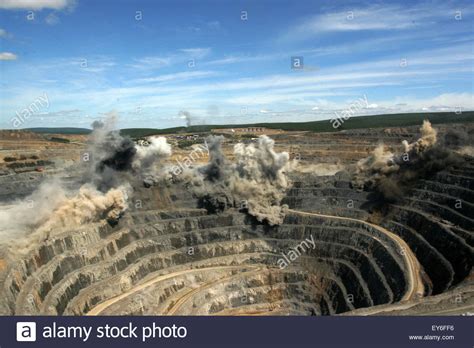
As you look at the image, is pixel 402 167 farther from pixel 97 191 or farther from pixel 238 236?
pixel 97 191

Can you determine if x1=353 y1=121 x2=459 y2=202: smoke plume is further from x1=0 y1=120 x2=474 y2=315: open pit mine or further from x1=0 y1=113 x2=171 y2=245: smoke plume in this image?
x1=0 y1=113 x2=171 y2=245: smoke plume

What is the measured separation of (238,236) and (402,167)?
134ft

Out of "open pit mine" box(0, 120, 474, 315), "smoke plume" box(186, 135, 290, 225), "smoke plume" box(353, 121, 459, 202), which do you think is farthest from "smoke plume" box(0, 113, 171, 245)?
"smoke plume" box(353, 121, 459, 202)

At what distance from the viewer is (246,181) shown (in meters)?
95.9

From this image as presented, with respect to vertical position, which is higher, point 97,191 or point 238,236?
point 97,191

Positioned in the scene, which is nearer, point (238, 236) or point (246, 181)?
point (238, 236)

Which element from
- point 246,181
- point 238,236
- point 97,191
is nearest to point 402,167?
point 246,181

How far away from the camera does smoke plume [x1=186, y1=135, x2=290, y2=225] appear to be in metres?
91.5

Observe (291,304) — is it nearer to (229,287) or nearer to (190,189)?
(229,287)

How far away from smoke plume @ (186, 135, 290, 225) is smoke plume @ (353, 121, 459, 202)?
19299 mm

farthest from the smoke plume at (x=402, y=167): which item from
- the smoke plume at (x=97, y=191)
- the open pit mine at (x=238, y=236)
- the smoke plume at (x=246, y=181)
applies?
the smoke plume at (x=97, y=191)

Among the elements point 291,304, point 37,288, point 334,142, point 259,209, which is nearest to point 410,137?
point 334,142

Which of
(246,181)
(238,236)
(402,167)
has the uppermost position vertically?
Result: (246,181)

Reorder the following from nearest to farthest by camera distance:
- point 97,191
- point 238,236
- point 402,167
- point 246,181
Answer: point 97,191, point 238,236, point 246,181, point 402,167
